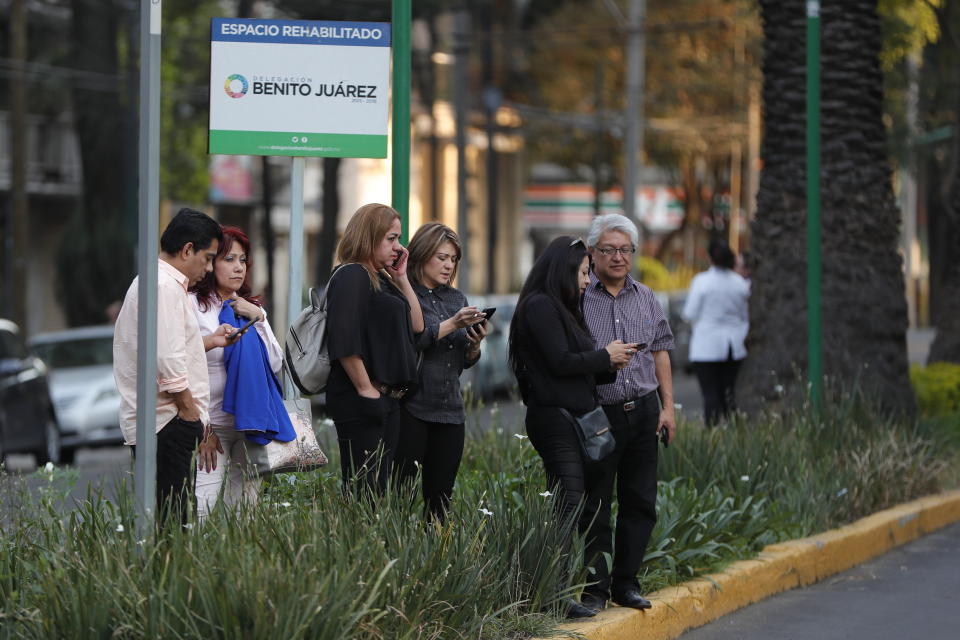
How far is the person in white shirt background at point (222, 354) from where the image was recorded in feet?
23.1

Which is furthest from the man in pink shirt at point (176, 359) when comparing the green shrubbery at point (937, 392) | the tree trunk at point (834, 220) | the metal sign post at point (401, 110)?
the green shrubbery at point (937, 392)

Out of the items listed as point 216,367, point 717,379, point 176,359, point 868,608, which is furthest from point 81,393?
point 176,359

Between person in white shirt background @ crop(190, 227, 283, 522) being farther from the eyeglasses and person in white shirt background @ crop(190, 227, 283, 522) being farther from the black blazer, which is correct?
the eyeglasses

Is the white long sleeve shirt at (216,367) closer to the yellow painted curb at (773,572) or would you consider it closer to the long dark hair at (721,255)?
the yellow painted curb at (773,572)

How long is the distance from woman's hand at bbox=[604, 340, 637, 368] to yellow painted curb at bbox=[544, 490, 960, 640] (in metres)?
1.05

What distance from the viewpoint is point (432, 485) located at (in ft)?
24.1

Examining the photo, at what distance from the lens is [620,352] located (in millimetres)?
7105

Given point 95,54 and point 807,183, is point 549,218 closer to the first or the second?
point 95,54

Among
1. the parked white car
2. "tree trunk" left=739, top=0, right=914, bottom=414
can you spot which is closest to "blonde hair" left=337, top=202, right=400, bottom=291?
"tree trunk" left=739, top=0, right=914, bottom=414

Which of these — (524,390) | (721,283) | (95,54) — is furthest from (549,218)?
(524,390)

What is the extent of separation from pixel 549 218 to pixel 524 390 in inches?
2507

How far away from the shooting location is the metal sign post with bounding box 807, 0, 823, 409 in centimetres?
1242

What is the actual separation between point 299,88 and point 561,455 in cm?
214

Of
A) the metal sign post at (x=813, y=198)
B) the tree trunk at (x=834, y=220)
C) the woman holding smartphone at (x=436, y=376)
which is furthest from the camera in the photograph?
the tree trunk at (x=834, y=220)
